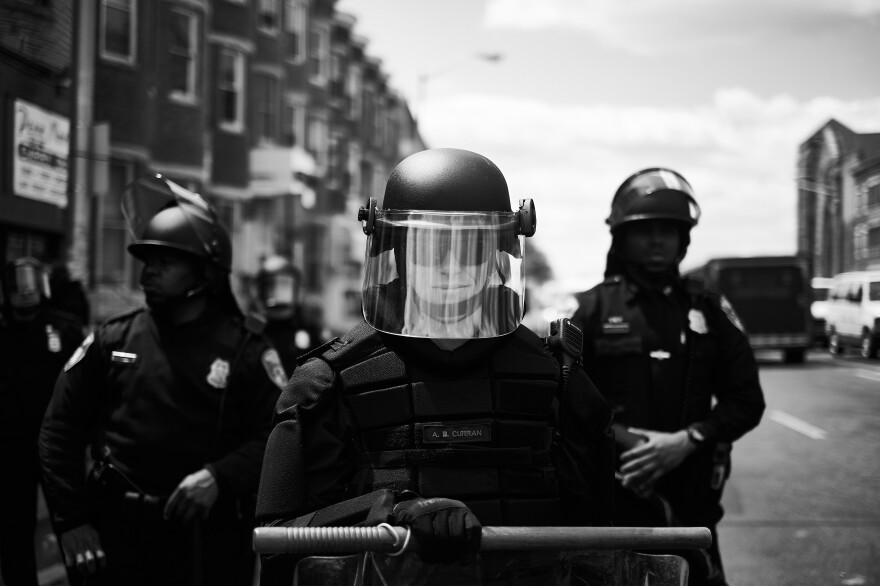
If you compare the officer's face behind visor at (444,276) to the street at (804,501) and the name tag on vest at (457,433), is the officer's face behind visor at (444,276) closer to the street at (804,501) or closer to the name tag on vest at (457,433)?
the name tag on vest at (457,433)

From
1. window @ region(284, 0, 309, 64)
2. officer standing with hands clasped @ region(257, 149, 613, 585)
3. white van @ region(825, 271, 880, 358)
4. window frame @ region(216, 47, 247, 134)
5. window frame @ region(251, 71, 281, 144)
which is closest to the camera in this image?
officer standing with hands clasped @ region(257, 149, 613, 585)

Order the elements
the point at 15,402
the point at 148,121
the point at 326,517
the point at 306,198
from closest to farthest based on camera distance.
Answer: the point at 326,517 → the point at 15,402 → the point at 148,121 → the point at 306,198

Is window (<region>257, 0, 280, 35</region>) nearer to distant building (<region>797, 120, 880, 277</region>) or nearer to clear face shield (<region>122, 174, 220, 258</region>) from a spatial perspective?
distant building (<region>797, 120, 880, 277</region>)

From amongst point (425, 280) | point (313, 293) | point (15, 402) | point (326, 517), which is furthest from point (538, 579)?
point (313, 293)

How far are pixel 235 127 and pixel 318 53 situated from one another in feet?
36.1

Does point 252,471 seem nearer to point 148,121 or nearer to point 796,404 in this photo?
point 796,404

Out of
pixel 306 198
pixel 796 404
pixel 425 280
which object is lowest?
pixel 796 404

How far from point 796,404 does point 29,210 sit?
35.7 feet

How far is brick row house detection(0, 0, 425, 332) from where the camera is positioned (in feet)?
57.0

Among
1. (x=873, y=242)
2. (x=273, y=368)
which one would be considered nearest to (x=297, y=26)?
(x=273, y=368)

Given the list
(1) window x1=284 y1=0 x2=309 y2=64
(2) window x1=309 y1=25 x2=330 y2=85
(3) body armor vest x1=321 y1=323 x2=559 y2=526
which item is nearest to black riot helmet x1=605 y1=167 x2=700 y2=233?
(3) body armor vest x1=321 y1=323 x2=559 y2=526

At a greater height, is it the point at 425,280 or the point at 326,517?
the point at 425,280

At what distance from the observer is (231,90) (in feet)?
82.5

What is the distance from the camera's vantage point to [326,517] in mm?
2125
